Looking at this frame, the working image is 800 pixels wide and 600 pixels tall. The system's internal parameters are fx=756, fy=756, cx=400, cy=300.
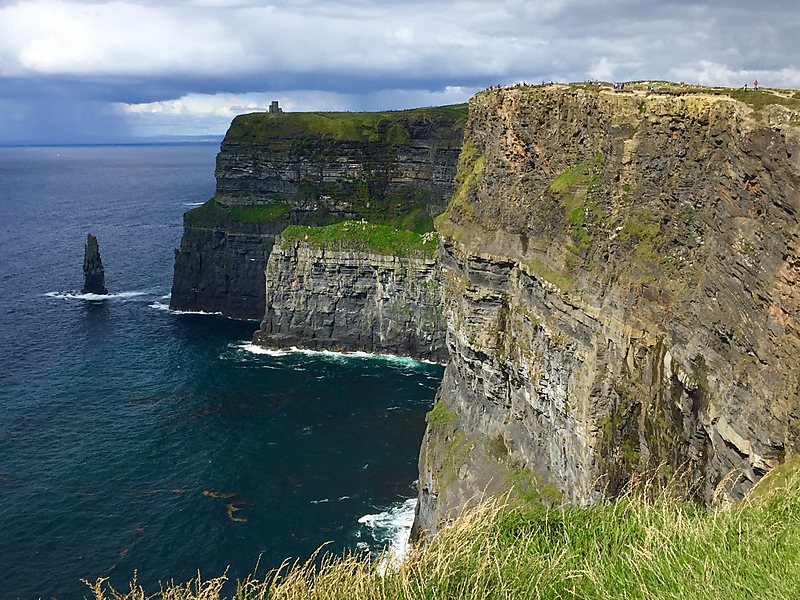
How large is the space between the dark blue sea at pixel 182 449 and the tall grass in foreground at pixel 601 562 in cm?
2367

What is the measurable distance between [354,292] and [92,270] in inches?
2305

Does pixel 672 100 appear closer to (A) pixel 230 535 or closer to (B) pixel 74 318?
(A) pixel 230 535

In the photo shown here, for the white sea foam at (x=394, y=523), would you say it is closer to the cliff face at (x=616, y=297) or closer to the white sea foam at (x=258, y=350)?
the cliff face at (x=616, y=297)

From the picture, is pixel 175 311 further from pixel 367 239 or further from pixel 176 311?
pixel 367 239

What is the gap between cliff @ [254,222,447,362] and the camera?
386 feet

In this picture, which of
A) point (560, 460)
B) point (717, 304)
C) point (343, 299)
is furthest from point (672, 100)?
point (343, 299)

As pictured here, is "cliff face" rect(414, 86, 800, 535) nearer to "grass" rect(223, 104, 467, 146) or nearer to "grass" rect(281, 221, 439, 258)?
"grass" rect(281, 221, 439, 258)

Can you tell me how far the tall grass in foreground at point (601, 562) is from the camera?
51.5 feet

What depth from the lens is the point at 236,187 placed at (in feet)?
485

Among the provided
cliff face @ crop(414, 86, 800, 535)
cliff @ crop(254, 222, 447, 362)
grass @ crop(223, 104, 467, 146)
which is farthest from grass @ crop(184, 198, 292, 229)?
cliff face @ crop(414, 86, 800, 535)

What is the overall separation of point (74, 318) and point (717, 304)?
398 ft

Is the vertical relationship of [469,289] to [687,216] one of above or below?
below

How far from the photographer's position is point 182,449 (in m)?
79.5

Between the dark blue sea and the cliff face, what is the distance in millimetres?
14056
